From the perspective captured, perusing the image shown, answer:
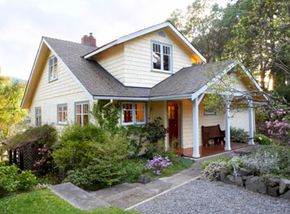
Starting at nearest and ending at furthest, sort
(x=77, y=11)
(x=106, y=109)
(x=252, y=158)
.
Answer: (x=252, y=158) < (x=106, y=109) < (x=77, y=11)

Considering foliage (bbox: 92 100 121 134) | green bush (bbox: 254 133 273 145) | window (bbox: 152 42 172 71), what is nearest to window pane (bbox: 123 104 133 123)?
foliage (bbox: 92 100 121 134)

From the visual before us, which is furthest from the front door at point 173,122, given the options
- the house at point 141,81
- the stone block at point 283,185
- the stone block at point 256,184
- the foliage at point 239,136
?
the stone block at point 283,185

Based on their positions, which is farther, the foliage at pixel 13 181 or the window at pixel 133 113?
the window at pixel 133 113

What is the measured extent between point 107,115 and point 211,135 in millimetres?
5640

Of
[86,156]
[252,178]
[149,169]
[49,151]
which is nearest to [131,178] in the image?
[149,169]

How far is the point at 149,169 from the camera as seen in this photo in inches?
305

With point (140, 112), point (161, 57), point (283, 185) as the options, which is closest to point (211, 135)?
point (140, 112)

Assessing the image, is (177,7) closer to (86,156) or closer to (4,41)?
(4,41)

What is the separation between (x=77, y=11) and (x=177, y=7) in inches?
621

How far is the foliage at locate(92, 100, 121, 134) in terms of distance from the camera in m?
8.55

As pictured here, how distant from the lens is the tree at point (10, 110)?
14922 mm

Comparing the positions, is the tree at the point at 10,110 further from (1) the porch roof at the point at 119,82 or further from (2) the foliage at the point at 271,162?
(2) the foliage at the point at 271,162

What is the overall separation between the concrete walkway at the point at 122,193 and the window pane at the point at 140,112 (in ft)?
12.7

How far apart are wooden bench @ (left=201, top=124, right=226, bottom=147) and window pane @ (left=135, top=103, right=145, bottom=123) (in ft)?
10.2
